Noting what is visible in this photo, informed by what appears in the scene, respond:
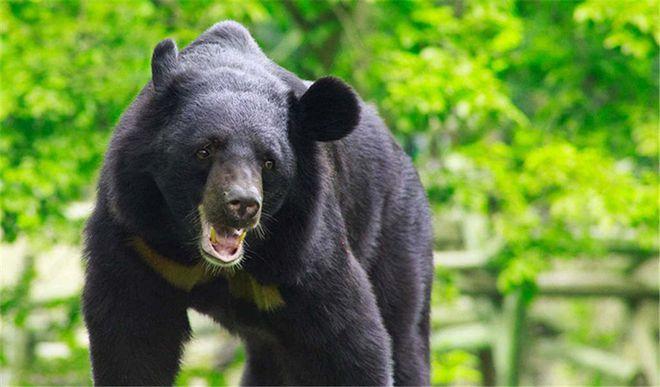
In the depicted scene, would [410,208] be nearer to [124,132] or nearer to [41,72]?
[124,132]

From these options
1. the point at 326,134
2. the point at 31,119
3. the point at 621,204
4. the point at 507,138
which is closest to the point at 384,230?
the point at 326,134

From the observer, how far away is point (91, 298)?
3979 millimetres

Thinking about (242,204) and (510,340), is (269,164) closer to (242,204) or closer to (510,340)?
(242,204)

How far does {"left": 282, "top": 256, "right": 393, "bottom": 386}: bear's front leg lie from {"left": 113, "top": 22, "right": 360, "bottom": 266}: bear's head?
309 millimetres

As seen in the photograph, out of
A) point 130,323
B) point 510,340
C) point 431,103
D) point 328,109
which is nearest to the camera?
point 328,109

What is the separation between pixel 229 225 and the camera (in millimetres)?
3514

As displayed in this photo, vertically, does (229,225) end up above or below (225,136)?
below

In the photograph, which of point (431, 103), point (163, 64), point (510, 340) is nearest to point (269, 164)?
point (163, 64)

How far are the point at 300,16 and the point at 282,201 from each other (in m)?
5.50

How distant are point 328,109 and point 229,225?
0.54 meters

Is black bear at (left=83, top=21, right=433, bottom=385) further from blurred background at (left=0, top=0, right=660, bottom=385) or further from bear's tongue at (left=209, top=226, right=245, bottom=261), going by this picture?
blurred background at (left=0, top=0, right=660, bottom=385)

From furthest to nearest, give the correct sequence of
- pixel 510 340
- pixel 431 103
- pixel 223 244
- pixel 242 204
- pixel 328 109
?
1. pixel 510 340
2. pixel 431 103
3. pixel 328 109
4. pixel 223 244
5. pixel 242 204

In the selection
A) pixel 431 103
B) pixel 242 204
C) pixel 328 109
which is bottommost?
pixel 242 204

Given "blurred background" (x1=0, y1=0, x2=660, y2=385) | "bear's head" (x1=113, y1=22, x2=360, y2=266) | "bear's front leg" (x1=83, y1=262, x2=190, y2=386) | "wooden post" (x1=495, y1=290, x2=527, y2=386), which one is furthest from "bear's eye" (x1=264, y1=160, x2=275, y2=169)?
"wooden post" (x1=495, y1=290, x2=527, y2=386)
